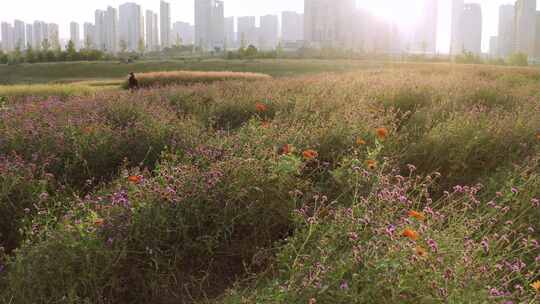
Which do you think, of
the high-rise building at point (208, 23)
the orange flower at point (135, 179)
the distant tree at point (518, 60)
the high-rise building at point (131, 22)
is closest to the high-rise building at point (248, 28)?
the high-rise building at point (208, 23)

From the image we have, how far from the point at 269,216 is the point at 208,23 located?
142898 millimetres

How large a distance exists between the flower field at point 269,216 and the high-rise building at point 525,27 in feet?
293

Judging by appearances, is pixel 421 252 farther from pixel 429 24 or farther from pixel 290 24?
pixel 290 24

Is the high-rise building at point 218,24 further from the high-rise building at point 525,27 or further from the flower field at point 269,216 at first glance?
the flower field at point 269,216

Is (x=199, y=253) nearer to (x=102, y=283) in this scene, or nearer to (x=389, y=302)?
(x=102, y=283)

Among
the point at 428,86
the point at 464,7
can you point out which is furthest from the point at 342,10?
the point at 428,86

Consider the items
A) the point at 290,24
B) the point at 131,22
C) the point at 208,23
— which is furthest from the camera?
the point at 290,24

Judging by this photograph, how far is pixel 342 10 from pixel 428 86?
347 feet

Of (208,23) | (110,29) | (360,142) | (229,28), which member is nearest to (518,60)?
(360,142)

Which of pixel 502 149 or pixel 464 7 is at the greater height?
pixel 464 7

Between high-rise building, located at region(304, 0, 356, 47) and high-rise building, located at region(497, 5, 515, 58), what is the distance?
2849cm

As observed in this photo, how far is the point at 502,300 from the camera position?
1876 millimetres

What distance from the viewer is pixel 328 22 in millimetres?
105312

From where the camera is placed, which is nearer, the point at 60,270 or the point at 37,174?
the point at 60,270
